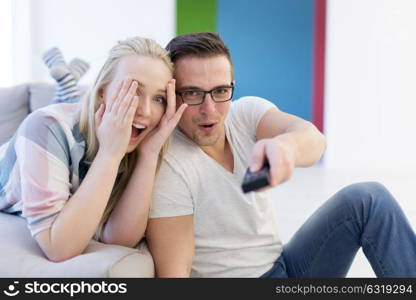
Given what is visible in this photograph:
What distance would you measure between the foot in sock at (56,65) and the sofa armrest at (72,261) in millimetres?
1495

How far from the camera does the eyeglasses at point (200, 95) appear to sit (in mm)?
1441

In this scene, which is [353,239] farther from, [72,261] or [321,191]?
[321,191]

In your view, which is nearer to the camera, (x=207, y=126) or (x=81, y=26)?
(x=207, y=126)

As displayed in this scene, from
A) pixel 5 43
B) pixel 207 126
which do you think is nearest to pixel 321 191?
pixel 207 126

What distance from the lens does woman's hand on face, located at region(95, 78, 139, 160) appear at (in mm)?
1241

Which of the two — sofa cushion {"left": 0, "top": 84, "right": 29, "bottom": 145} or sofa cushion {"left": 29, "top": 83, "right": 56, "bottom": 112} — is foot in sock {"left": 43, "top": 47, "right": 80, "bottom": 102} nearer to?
sofa cushion {"left": 29, "top": 83, "right": 56, "bottom": 112}

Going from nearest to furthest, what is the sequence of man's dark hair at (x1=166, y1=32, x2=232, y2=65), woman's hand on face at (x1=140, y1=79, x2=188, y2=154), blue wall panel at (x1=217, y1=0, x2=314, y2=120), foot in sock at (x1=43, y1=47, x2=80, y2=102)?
woman's hand on face at (x1=140, y1=79, x2=188, y2=154), man's dark hair at (x1=166, y1=32, x2=232, y2=65), foot in sock at (x1=43, y1=47, x2=80, y2=102), blue wall panel at (x1=217, y1=0, x2=314, y2=120)

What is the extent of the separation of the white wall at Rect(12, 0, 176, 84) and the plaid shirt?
4158 mm

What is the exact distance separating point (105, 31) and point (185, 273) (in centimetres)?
459

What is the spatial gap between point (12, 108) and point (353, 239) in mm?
2026

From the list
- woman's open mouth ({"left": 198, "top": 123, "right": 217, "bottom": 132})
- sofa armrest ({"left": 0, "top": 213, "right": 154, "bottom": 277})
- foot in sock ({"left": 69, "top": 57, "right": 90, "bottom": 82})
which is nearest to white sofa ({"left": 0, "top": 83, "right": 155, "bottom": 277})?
sofa armrest ({"left": 0, "top": 213, "right": 154, "bottom": 277})

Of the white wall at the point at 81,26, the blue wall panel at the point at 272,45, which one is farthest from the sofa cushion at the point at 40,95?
the blue wall panel at the point at 272,45

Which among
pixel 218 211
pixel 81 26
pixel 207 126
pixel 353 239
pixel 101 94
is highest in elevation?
pixel 81 26

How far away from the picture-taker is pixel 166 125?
1349 mm
